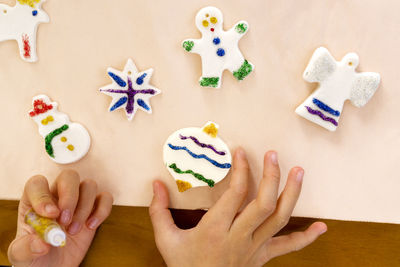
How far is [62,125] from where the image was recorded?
23.5 inches

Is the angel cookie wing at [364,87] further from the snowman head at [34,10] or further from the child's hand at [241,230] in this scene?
the snowman head at [34,10]

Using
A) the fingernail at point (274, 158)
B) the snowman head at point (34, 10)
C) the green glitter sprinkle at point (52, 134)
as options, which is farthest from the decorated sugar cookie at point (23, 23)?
the fingernail at point (274, 158)

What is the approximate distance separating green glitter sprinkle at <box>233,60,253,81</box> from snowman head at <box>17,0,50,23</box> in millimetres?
366

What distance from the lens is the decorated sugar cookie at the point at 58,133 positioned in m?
0.59

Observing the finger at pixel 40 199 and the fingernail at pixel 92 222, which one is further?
the fingernail at pixel 92 222

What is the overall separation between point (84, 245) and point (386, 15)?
0.71 m

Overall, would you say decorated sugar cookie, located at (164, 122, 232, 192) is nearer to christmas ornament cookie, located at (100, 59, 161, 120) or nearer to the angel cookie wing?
christmas ornament cookie, located at (100, 59, 161, 120)

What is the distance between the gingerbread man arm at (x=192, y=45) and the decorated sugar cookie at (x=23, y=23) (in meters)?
0.26

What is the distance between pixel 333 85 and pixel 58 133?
518 millimetres

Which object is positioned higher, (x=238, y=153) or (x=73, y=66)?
(x=73, y=66)

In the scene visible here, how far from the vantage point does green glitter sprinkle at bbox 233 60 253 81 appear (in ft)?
1.83

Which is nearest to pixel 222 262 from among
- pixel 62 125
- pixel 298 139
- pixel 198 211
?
pixel 198 211

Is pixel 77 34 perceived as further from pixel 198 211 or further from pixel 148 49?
pixel 198 211

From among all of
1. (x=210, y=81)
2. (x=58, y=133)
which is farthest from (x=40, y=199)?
(x=210, y=81)
